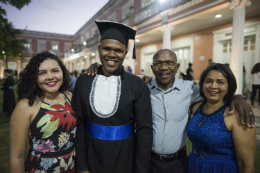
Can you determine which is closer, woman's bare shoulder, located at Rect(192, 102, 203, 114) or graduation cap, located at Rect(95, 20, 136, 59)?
graduation cap, located at Rect(95, 20, 136, 59)

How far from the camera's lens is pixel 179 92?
1.70 metres

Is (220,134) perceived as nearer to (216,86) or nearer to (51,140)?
(216,86)

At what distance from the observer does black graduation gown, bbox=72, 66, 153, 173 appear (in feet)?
4.44

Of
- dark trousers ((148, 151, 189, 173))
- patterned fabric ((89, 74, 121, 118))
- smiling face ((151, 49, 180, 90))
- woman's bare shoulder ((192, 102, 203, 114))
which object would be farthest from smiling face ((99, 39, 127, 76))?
dark trousers ((148, 151, 189, 173))

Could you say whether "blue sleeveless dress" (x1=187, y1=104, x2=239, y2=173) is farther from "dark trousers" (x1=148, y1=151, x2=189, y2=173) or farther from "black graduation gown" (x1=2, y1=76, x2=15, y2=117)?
"black graduation gown" (x1=2, y1=76, x2=15, y2=117)

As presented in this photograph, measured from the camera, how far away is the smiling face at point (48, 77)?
1.42 m

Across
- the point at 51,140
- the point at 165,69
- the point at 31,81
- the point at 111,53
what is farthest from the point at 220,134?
the point at 31,81

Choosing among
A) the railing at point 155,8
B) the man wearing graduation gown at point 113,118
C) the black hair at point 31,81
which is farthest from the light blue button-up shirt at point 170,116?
the railing at point 155,8

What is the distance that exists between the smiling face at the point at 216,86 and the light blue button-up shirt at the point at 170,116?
28 cm

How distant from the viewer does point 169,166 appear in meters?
1.62

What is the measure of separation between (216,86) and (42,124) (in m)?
1.68

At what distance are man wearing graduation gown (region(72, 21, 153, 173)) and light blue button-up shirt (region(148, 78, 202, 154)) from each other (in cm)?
28

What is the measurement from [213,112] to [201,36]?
26.9ft

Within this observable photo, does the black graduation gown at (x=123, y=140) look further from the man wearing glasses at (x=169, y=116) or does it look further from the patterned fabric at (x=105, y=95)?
the man wearing glasses at (x=169, y=116)
